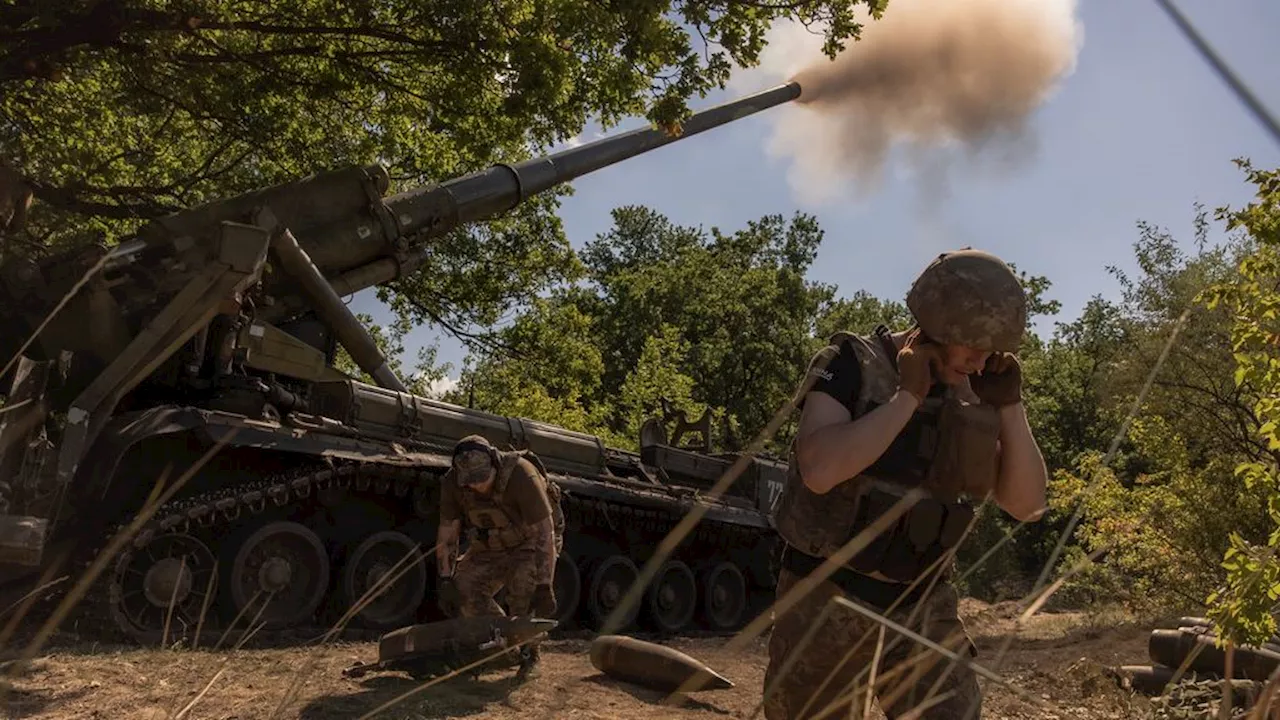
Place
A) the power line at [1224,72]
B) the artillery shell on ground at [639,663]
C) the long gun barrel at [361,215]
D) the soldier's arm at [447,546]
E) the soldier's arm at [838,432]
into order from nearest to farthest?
1. the power line at [1224,72]
2. the soldier's arm at [838,432]
3. the soldier's arm at [447,546]
4. the artillery shell on ground at [639,663]
5. the long gun barrel at [361,215]

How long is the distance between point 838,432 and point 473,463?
15.3ft

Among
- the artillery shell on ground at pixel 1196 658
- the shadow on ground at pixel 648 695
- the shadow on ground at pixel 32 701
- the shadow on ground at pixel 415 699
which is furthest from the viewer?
the artillery shell on ground at pixel 1196 658

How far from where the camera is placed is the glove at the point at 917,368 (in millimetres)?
2980

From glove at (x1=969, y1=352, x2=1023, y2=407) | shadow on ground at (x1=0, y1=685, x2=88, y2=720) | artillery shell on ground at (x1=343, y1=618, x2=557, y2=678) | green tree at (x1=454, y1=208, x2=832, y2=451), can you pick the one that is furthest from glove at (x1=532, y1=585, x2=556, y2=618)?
green tree at (x1=454, y1=208, x2=832, y2=451)

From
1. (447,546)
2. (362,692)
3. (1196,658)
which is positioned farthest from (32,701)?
(1196,658)

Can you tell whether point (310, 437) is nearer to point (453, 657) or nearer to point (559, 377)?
point (453, 657)

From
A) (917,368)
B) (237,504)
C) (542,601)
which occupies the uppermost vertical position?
(917,368)

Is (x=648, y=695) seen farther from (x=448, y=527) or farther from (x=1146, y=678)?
(x=1146, y=678)

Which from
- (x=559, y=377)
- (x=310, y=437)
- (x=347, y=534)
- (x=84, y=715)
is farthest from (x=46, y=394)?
(x=559, y=377)

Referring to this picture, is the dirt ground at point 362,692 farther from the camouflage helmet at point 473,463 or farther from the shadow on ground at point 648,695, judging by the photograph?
the camouflage helmet at point 473,463

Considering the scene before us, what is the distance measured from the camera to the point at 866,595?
314cm

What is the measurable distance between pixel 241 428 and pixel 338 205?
120 inches

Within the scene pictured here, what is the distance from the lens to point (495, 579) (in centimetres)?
761

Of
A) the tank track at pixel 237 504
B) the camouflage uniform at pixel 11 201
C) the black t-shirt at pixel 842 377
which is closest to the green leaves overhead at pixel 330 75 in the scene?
the camouflage uniform at pixel 11 201
